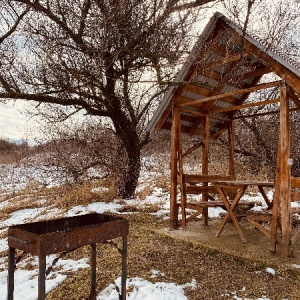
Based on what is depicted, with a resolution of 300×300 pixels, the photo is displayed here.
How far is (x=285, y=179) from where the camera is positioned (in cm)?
553

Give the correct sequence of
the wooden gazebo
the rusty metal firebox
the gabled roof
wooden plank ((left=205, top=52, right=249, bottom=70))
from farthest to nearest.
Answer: wooden plank ((left=205, top=52, right=249, bottom=70)) < the gabled roof < the wooden gazebo < the rusty metal firebox

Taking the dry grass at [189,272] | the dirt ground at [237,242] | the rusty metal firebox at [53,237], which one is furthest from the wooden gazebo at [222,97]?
the rusty metal firebox at [53,237]

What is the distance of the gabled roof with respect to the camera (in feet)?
19.0

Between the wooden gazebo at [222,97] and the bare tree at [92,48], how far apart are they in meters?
0.65

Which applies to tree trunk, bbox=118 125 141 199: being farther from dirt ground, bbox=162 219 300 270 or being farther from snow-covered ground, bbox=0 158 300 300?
dirt ground, bbox=162 219 300 270

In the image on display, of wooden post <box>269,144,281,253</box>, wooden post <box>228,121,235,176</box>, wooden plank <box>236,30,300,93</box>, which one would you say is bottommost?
wooden post <box>269,144,281,253</box>

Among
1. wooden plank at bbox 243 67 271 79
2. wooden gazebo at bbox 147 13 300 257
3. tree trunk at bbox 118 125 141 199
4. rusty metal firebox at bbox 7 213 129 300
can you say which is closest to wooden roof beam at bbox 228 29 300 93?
wooden gazebo at bbox 147 13 300 257

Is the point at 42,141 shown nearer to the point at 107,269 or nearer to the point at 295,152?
the point at 107,269

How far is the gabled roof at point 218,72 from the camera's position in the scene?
19.0ft

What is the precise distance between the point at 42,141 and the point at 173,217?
6.45 metres

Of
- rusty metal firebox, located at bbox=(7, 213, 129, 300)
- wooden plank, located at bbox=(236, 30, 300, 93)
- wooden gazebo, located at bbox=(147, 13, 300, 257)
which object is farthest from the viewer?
wooden gazebo, located at bbox=(147, 13, 300, 257)

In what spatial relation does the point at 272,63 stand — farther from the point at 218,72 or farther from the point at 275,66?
Answer: the point at 218,72

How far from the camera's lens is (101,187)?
1170cm

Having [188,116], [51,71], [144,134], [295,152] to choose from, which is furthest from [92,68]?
[295,152]
